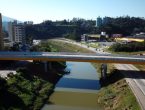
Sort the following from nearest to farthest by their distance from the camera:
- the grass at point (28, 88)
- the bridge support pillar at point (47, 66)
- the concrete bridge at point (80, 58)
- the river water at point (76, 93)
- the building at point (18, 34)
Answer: the grass at point (28, 88) < the river water at point (76, 93) < the concrete bridge at point (80, 58) < the bridge support pillar at point (47, 66) < the building at point (18, 34)

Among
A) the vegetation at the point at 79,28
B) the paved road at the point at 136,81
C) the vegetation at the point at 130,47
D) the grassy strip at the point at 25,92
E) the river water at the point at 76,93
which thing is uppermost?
the vegetation at the point at 79,28

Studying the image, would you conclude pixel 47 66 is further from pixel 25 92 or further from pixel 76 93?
pixel 25 92

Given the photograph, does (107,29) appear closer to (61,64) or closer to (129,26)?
(129,26)

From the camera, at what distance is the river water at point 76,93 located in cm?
3838

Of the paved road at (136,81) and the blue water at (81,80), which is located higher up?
the paved road at (136,81)

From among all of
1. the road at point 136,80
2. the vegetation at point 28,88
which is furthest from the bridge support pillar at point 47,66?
the road at point 136,80

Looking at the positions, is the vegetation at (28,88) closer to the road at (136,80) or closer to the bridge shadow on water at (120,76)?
the bridge shadow on water at (120,76)

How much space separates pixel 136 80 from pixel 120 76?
13.3 feet

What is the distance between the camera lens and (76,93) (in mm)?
45000

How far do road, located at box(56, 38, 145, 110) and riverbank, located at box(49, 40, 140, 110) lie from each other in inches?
21.2

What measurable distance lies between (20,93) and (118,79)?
14789 millimetres

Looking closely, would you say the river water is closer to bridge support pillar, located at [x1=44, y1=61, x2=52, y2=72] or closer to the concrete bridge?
bridge support pillar, located at [x1=44, y1=61, x2=52, y2=72]

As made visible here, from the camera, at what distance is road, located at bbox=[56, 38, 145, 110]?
34.1 m

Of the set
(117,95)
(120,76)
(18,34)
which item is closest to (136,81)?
(120,76)
